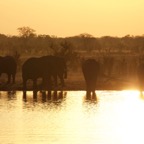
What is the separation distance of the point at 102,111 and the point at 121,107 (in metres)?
1.42

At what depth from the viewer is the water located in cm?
1948

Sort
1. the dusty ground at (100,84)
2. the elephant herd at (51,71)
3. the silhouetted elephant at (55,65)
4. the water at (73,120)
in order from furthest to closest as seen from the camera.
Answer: the dusty ground at (100,84) → the silhouetted elephant at (55,65) → the elephant herd at (51,71) → the water at (73,120)

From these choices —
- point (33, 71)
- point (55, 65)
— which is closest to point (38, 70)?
point (33, 71)

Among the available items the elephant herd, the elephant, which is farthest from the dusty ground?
the elephant

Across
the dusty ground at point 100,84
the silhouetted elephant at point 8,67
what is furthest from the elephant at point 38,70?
the silhouetted elephant at point 8,67

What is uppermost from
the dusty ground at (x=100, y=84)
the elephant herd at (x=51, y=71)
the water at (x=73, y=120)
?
the elephant herd at (x=51, y=71)

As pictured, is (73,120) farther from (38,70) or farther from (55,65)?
(55,65)

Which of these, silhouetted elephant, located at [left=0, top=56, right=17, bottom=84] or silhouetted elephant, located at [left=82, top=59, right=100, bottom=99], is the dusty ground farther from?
silhouetted elephant, located at [left=82, top=59, right=100, bottom=99]

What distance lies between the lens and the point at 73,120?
22.9 m

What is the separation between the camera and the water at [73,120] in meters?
19.5

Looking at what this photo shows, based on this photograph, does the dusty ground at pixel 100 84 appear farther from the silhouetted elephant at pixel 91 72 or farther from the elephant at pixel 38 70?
Answer: the silhouetted elephant at pixel 91 72

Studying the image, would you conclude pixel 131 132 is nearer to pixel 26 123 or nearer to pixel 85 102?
pixel 26 123

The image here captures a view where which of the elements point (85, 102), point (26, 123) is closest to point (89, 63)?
point (85, 102)

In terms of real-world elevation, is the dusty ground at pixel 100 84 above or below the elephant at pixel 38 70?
below
